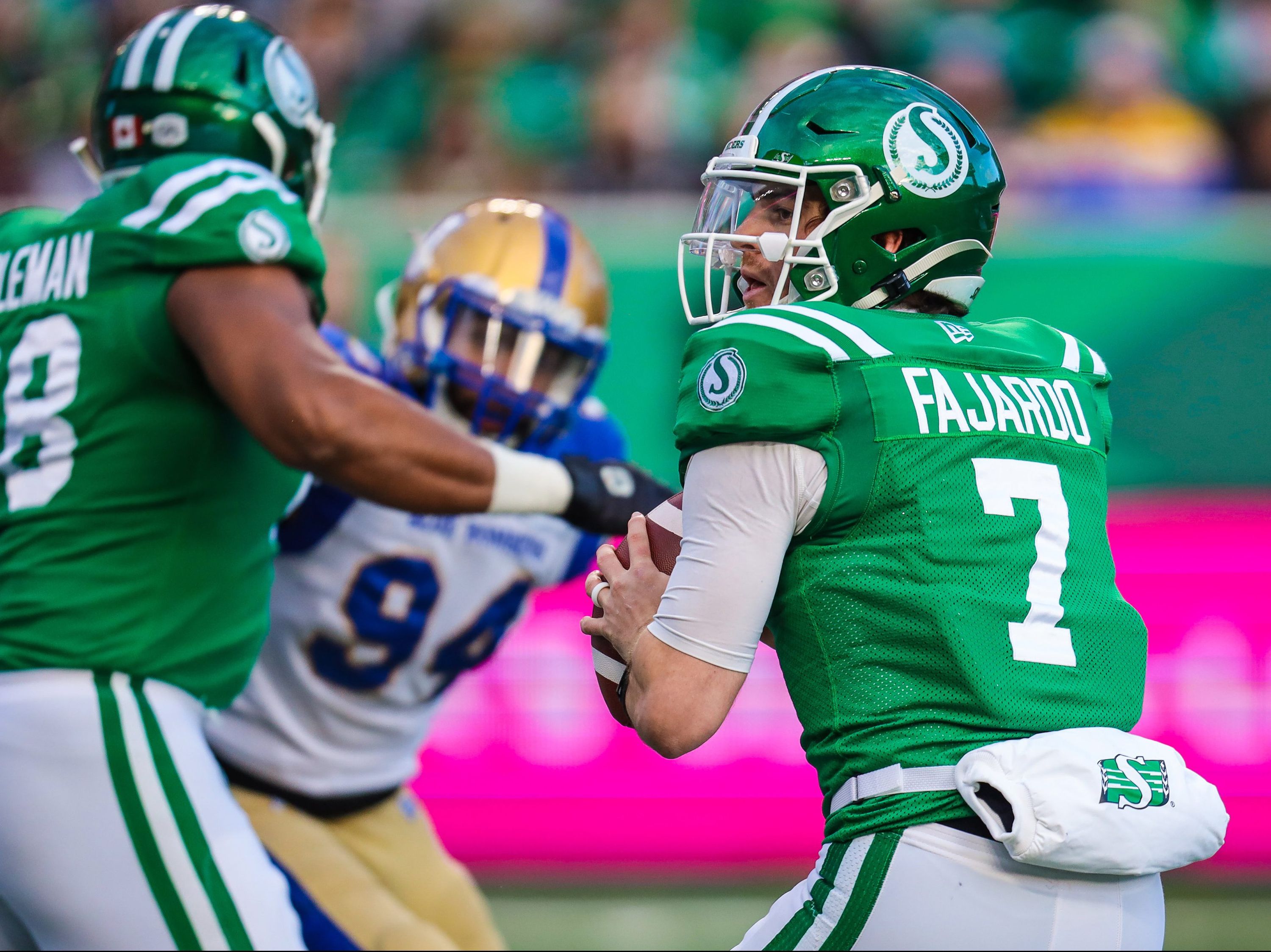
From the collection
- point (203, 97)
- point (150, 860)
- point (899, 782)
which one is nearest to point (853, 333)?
point (899, 782)

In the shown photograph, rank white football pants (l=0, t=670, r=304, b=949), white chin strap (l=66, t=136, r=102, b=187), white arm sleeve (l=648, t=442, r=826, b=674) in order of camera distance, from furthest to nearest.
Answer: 1. white chin strap (l=66, t=136, r=102, b=187)
2. white football pants (l=0, t=670, r=304, b=949)
3. white arm sleeve (l=648, t=442, r=826, b=674)

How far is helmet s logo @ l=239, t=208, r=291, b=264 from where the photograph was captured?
2.52m

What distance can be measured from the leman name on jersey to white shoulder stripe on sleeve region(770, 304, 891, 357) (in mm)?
1697

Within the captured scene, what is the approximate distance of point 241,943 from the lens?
95.3 inches

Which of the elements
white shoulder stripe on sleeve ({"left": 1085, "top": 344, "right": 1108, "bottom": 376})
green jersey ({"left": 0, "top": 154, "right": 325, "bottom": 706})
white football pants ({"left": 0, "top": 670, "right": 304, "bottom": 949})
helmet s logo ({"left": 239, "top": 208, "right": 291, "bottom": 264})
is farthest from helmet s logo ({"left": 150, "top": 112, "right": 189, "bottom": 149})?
white shoulder stripe on sleeve ({"left": 1085, "top": 344, "right": 1108, "bottom": 376})

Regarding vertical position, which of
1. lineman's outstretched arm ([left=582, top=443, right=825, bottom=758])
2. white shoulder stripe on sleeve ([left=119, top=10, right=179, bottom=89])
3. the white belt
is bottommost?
the white belt

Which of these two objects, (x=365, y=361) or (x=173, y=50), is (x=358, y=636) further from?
(x=173, y=50)

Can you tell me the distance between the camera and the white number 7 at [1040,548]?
184cm

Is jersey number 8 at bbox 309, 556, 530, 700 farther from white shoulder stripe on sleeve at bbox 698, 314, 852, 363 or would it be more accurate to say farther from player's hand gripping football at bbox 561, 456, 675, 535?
white shoulder stripe on sleeve at bbox 698, 314, 852, 363

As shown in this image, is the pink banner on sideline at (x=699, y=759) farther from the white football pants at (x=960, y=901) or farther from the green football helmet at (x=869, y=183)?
the white football pants at (x=960, y=901)

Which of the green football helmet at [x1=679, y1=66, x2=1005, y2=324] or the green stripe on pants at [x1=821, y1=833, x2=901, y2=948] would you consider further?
the green football helmet at [x1=679, y1=66, x2=1005, y2=324]

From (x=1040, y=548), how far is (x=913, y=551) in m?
0.17

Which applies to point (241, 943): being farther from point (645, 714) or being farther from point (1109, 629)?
point (1109, 629)

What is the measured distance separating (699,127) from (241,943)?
594cm
